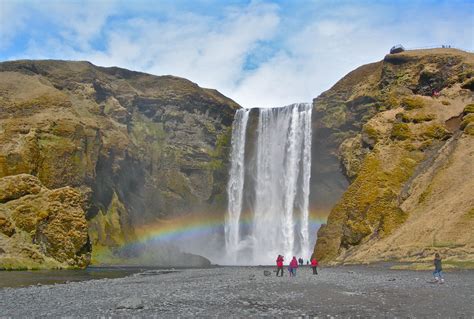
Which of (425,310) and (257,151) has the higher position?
(257,151)

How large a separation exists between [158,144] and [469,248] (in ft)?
241

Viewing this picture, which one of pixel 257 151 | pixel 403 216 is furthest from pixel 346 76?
pixel 403 216

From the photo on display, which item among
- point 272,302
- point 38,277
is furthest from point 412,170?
point 272,302

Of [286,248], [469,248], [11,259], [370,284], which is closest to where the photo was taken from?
[370,284]

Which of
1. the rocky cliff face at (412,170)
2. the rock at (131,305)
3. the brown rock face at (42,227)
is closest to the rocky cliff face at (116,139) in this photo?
the brown rock face at (42,227)

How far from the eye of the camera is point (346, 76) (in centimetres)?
8931

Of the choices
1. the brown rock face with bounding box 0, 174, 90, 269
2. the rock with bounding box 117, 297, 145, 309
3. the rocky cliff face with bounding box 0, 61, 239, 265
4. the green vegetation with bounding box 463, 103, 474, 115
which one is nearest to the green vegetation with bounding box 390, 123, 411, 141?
the green vegetation with bounding box 463, 103, 474, 115

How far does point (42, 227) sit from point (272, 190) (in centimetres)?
4510

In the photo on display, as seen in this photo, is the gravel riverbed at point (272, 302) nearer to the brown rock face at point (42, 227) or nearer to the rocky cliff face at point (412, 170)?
the rocky cliff face at point (412, 170)

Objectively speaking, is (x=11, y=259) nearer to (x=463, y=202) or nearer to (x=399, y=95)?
(x=463, y=202)

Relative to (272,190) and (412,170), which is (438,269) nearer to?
(412,170)

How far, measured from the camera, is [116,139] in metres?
91.8

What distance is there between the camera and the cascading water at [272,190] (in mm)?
85312

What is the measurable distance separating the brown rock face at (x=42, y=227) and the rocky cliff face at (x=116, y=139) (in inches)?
646
